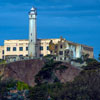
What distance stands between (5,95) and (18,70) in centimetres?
2678

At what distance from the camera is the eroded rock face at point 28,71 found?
10750cm

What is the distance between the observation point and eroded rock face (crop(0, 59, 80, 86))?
108 metres

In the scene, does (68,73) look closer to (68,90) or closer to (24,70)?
(24,70)

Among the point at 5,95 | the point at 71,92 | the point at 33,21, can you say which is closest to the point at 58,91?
the point at 71,92

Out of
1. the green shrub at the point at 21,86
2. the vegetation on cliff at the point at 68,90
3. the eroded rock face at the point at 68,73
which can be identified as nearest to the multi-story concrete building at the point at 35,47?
the eroded rock face at the point at 68,73

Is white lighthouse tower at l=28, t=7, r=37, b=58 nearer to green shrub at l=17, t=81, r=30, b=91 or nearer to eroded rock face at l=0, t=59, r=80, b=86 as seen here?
eroded rock face at l=0, t=59, r=80, b=86

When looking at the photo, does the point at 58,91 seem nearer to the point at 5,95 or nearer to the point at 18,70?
the point at 5,95

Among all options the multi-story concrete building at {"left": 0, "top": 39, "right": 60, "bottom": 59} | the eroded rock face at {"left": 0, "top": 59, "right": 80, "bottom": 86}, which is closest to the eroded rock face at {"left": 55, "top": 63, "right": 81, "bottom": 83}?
the eroded rock face at {"left": 0, "top": 59, "right": 80, "bottom": 86}

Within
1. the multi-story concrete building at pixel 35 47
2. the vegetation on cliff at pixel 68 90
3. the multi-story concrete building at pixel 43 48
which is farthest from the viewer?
the multi-story concrete building at pixel 43 48

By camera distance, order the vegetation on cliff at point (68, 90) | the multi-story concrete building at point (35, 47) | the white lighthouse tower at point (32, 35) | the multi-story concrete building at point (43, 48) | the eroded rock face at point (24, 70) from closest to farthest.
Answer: the vegetation on cliff at point (68, 90), the eroded rock face at point (24, 70), the white lighthouse tower at point (32, 35), the multi-story concrete building at point (35, 47), the multi-story concrete building at point (43, 48)

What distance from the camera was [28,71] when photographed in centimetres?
11194

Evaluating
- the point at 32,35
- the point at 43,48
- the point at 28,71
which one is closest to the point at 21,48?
the point at 43,48

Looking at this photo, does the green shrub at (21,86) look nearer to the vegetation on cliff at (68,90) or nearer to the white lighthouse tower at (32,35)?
the vegetation on cliff at (68,90)

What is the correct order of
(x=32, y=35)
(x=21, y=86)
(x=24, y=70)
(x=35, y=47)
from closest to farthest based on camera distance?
(x=21, y=86), (x=24, y=70), (x=32, y=35), (x=35, y=47)
